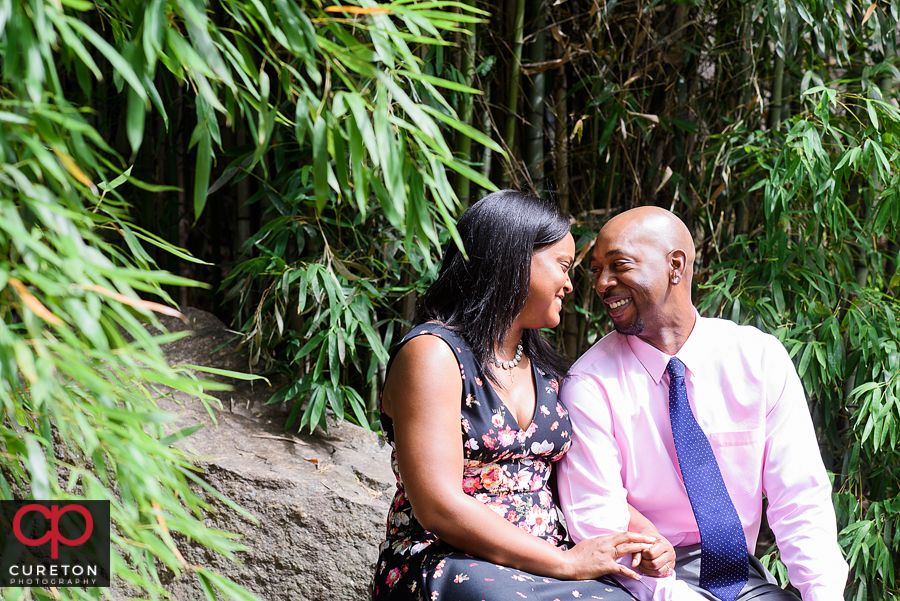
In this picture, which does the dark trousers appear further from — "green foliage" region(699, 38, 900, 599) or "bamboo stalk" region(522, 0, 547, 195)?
"bamboo stalk" region(522, 0, 547, 195)

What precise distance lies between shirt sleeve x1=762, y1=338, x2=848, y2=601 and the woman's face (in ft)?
1.67

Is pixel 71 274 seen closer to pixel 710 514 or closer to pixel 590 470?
pixel 590 470

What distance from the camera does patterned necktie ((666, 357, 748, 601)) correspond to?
4.95ft

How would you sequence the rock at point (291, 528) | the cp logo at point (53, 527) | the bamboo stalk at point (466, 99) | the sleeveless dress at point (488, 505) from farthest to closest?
the bamboo stalk at point (466, 99)
the rock at point (291, 528)
the sleeveless dress at point (488, 505)
the cp logo at point (53, 527)

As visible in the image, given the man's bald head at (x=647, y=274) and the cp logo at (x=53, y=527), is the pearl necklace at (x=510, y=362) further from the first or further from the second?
the cp logo at (x=53, y=527)

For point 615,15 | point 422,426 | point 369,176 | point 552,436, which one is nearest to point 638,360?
point 552,436

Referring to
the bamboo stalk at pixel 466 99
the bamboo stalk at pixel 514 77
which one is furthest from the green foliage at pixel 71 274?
the bamboo stalk at pixel 514 77

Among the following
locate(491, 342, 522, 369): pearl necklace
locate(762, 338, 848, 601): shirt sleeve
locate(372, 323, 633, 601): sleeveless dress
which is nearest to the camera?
locate(372, 323, 633, 601): sleeveless dress

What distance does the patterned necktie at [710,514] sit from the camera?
1510 mm

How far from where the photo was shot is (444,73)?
89.9 inches

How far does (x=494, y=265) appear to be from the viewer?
1.53m

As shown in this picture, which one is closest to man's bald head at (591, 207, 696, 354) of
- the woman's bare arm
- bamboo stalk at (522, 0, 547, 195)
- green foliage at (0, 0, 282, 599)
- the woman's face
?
the woman's face

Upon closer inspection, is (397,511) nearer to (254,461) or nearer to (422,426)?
(422,426)

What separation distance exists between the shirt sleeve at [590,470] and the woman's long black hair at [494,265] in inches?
9.5
